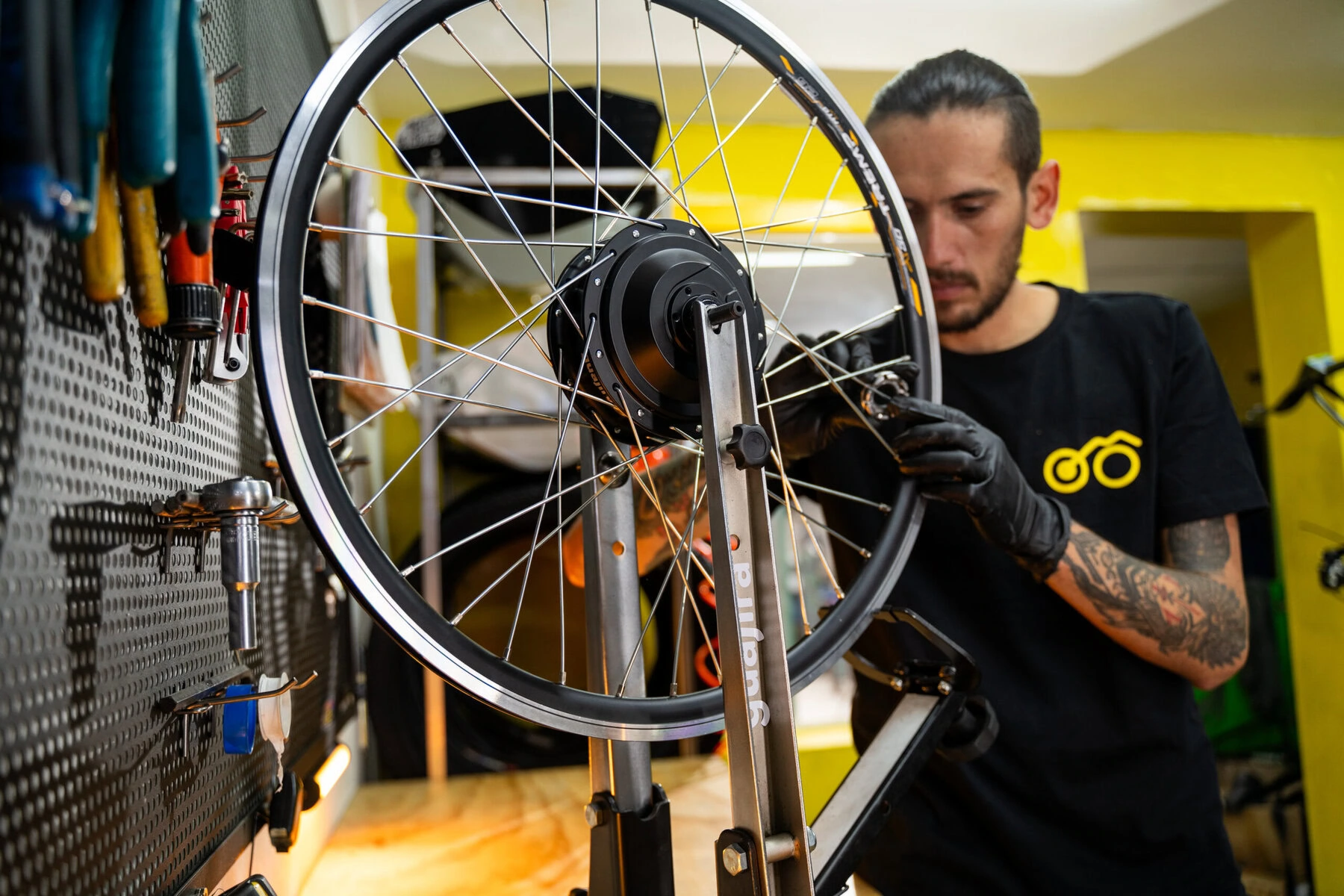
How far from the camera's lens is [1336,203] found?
311 cm

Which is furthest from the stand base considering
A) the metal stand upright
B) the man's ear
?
the man's ear

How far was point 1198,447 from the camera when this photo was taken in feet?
3.83

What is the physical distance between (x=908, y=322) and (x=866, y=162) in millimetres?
151

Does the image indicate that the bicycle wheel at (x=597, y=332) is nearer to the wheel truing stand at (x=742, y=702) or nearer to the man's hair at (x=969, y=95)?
the wheel truing stand at (x=742, y=702)

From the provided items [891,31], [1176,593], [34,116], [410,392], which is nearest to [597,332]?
[410,392]

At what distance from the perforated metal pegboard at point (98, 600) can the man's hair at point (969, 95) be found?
2.69 ft

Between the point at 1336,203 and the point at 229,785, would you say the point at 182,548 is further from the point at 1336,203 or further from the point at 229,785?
the point at 1336,203

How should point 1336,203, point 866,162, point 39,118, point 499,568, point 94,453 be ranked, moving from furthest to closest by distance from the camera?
point 1336,203
point 499,568
point 866,162
point 94,453
point 39,118

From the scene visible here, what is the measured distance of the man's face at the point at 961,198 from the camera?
1130 millimetres

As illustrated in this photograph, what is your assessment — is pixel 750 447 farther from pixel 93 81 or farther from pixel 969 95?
pixel 969 95

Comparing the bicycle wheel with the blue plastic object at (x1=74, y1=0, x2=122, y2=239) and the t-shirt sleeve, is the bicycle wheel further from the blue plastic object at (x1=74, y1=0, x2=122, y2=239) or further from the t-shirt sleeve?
the t-shirt sleeve

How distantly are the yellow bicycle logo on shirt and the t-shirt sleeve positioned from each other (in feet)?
0.13

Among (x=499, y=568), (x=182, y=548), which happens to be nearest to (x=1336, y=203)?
(x=499, y=568)

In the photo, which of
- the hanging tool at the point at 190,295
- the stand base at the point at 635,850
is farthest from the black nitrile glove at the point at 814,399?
the hanging tool at the point at 190,295
